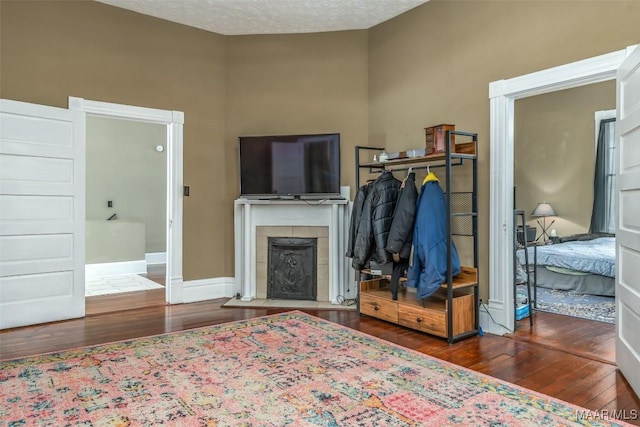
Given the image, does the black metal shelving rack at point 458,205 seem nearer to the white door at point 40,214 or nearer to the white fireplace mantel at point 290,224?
the white fireplace mantel at point 290,224

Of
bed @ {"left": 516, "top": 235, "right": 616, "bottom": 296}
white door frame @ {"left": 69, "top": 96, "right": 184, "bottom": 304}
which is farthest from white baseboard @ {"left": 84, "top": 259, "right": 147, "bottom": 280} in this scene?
bed @ {"left": 516, "top": 235, "right": 616, "bottom": 296}

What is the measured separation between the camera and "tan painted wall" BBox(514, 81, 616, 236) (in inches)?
253

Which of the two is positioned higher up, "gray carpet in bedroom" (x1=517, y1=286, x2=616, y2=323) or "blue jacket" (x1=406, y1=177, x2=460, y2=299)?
"blue jacket" (x1=406, y1=177, x2=460, y2=299)

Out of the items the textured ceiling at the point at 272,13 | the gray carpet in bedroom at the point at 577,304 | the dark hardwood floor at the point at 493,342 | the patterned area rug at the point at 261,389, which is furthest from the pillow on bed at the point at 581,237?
the patterned area rug at the point at 261,389

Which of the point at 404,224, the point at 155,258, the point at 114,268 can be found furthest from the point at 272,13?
the point at 155,258

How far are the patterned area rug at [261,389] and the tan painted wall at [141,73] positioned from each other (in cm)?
191

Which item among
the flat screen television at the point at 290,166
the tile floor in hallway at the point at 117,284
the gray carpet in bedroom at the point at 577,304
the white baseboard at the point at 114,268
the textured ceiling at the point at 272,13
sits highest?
the textured ceiling at the point at 272,13

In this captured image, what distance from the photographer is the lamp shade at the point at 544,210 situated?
651cm

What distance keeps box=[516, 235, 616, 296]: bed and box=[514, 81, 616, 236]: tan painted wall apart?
109 centimetres

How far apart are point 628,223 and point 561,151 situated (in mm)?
4617

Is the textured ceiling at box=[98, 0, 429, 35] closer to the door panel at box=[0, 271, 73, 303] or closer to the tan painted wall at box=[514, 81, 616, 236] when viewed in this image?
the door panel at box=[0, 271, 73, 303]

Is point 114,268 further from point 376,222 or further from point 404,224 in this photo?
point 404,224

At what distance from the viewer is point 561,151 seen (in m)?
6.57

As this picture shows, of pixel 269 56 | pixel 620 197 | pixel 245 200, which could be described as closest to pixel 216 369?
pixel 245 200
